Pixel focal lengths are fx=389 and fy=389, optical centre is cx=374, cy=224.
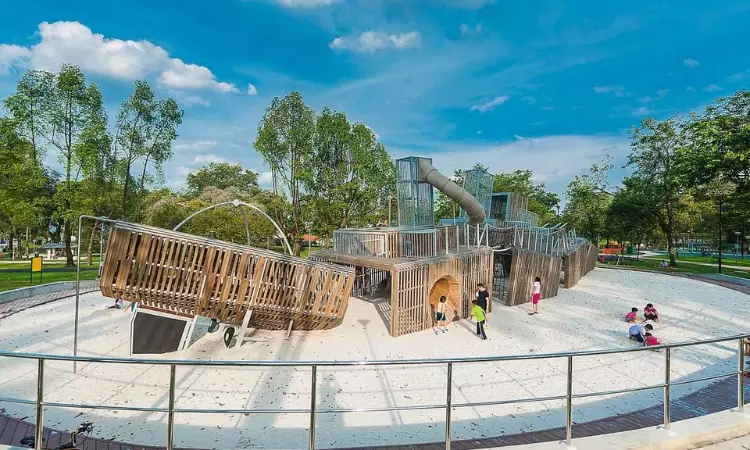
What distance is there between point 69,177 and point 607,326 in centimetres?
3486

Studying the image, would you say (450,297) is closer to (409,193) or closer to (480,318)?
(480,318)

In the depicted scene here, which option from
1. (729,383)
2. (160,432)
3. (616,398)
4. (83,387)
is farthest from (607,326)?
(83,387)

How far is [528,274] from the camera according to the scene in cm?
1883

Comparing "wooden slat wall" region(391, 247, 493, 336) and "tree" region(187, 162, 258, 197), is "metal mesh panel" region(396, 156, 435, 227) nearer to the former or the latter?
"wooden slat wall" region(391, 247, 493, 336)

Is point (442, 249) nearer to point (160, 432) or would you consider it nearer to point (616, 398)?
point (616, 398)

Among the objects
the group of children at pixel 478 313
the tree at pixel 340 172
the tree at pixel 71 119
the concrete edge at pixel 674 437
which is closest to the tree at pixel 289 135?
the tree at pixel 340 172

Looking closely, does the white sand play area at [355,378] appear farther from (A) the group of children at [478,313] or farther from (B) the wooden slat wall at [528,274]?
(B) the wooden slat wall at [528,274]

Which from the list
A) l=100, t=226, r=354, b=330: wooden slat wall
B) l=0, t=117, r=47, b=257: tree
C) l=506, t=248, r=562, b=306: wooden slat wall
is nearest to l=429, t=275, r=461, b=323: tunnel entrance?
l=506, t=248, r=562, b=306: wooden slat wall

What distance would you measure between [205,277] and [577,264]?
23334mm

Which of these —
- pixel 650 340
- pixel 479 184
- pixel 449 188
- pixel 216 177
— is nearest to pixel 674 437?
pixel 650 340

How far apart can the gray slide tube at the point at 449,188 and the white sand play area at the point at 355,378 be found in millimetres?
6223

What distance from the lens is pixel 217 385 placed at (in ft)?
27.8

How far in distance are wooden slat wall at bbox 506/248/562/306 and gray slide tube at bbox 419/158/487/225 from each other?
356 cm

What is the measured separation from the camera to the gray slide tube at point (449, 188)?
1710 centimetres
